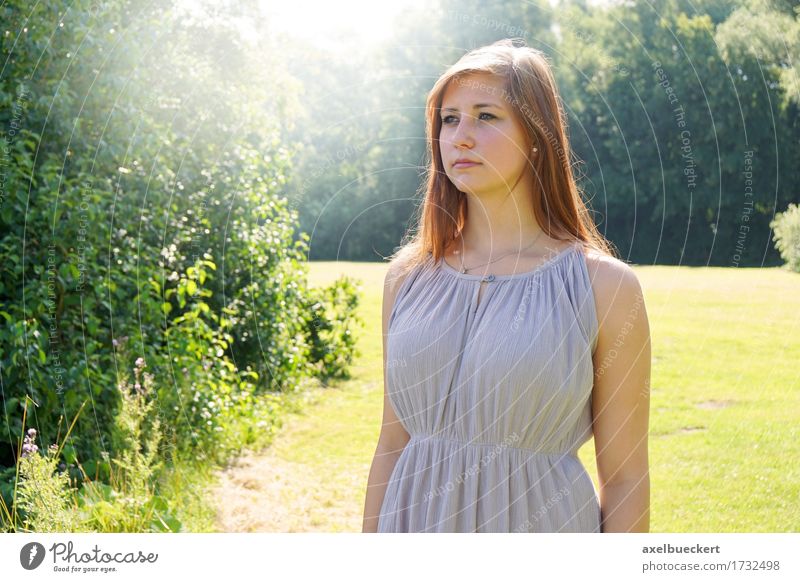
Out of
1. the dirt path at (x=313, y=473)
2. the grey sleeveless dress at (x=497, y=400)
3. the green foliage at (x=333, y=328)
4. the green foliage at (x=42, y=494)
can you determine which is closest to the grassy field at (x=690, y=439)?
the dirt path at (x=313, y=473)

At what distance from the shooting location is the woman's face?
1835 mm

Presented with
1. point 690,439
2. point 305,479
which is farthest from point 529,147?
point 690,439

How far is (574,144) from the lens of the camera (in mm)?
11367

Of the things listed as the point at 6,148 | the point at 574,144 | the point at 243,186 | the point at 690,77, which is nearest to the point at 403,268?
the point at 6,148

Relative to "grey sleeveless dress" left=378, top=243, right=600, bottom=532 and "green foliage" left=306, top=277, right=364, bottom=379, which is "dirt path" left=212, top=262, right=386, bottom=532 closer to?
"green foliage" left=306, top=277, right=364, bottom=379

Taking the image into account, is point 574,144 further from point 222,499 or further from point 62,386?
point 62,386

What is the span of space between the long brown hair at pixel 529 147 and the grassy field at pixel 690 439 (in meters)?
2.84

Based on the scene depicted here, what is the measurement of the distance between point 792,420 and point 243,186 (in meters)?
4.31

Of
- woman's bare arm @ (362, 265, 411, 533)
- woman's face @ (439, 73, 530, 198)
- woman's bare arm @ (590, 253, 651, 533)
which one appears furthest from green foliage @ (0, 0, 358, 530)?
woman's bare arm @ (590, 253, 651, 533)
